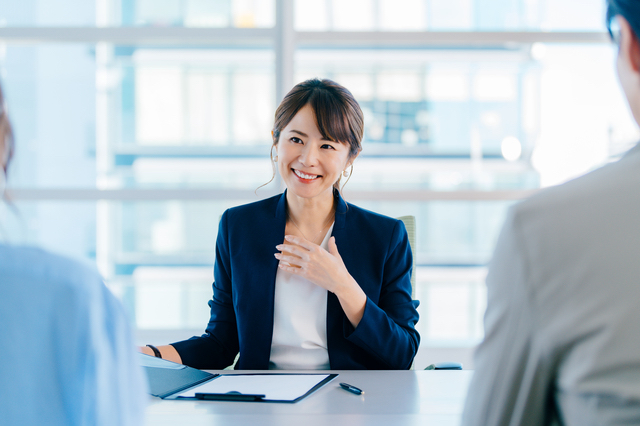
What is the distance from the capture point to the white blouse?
4.74 feet

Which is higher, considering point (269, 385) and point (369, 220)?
point (369, 220)

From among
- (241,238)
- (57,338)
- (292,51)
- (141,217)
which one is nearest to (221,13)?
(292,51)

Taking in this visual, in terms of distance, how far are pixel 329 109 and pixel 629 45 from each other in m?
1.00

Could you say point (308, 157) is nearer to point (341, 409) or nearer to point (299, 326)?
point (299, 326)

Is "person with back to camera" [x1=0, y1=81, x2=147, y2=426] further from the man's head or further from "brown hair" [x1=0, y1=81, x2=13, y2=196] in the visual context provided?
the man's head

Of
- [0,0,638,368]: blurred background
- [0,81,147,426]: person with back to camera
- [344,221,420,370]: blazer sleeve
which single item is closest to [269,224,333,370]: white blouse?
[344,221,420,370]: blazer sleeve

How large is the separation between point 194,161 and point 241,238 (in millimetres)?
1874

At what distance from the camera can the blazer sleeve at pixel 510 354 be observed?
0.51m

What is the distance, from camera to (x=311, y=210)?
1626 mm

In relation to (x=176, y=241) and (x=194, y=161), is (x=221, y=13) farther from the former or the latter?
(x=176, y=241)

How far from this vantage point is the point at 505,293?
1.71 feet

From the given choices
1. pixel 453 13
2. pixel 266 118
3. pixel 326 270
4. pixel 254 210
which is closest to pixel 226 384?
pixel 326 270

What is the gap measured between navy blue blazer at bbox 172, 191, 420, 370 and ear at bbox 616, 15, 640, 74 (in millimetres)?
917

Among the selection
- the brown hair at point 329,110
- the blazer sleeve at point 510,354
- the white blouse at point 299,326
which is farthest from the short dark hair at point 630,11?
the white blouse at point 299,326
